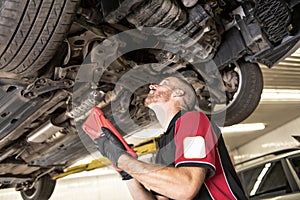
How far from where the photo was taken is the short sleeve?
129 cm

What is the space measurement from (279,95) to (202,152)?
6.11 meters

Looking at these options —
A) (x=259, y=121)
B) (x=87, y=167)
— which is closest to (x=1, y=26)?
(x=87, y=167)

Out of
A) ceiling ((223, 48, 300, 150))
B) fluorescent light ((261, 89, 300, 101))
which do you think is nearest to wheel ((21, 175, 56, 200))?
ceiling ((223, 48, 300, 150))

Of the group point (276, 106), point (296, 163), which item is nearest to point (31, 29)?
point (296, 163)

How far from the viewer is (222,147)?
1.59 m

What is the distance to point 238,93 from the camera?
1.98 metres

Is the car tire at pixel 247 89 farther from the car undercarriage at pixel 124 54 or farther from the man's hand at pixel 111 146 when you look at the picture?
the man's hand at pixel 111 146

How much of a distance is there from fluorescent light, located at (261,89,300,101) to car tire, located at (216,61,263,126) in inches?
185

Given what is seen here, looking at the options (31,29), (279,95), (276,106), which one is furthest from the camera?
(276,106)

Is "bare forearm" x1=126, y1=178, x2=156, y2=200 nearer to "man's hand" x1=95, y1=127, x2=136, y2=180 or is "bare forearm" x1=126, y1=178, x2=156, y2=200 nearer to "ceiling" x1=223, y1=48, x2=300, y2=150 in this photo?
"man's hand" x1=95, y1=127, x2=136, y2=180

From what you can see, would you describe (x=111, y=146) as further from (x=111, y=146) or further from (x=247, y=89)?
(x=247, y=89)

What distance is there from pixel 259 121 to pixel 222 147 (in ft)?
24.4

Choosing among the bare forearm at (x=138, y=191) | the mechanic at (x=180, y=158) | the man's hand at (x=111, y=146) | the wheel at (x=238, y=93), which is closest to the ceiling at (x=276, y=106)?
the wheel at (x=238, y=93)

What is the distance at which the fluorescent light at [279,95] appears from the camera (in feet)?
21.5
